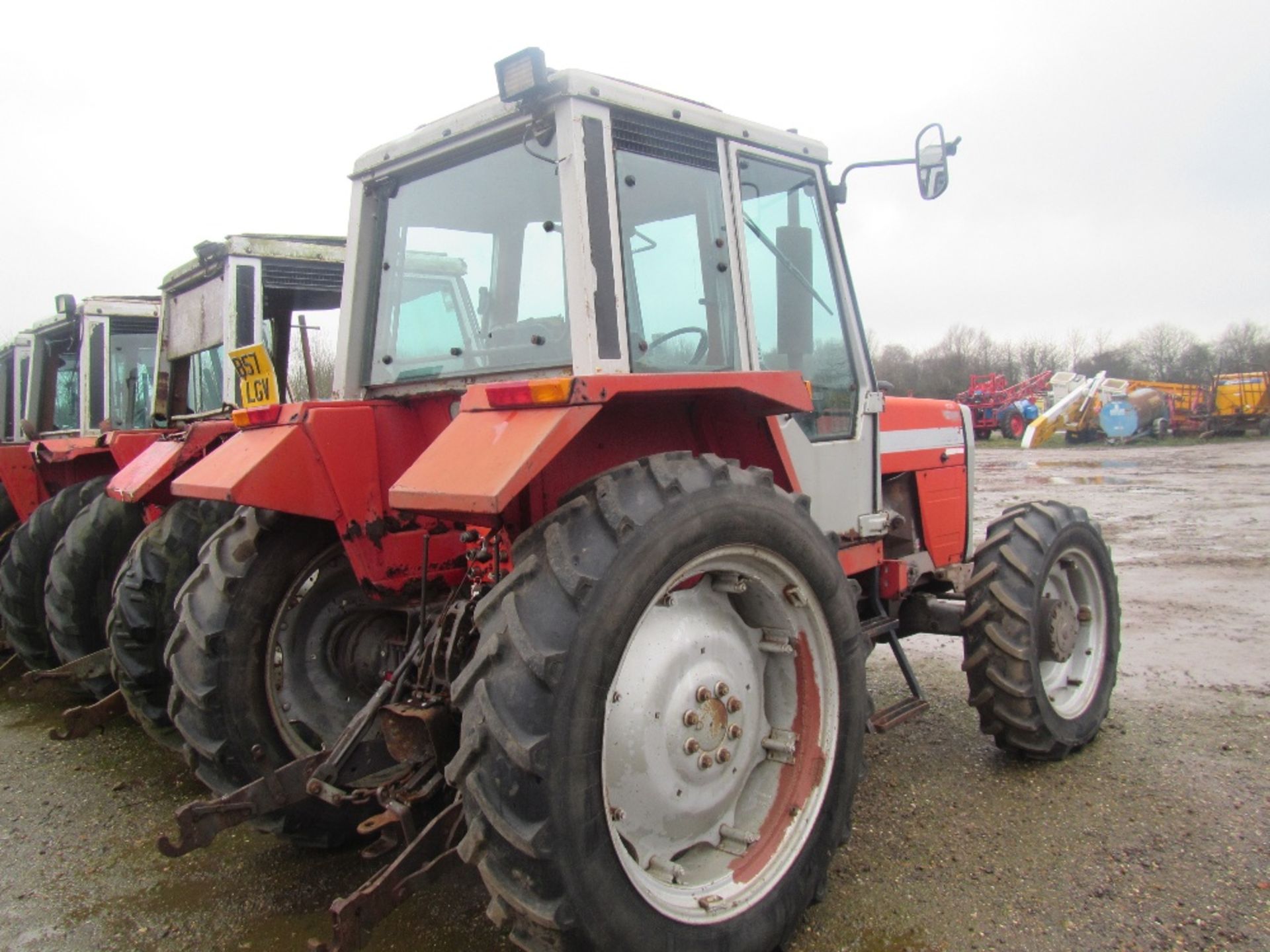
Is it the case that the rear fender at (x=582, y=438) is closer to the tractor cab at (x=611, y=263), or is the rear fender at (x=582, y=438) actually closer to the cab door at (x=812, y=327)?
the tractor cab at (x=611, y=263)

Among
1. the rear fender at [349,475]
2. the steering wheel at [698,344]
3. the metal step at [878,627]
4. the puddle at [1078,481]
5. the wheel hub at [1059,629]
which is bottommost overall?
the puddle at [1078,481]

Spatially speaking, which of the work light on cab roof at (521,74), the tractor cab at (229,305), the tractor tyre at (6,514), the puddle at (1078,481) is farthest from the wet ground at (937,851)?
the puddle at (1078,481)

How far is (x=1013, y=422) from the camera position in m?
29.0

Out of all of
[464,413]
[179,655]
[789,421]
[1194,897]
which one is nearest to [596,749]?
[464,413]

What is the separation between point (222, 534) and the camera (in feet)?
10.1

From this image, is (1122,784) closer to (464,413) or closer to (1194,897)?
(1194,897)

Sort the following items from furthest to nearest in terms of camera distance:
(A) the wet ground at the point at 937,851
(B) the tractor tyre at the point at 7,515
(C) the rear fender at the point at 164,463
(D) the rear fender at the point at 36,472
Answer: (B) the tractor tyre at the point at 7,515 → (D) the rear fender at the point at 36,472 → (C) the rear fender at the point at 164,463 → (A) the wet ground at the point at 937,851

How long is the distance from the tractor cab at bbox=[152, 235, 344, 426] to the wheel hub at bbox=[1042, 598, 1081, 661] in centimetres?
462

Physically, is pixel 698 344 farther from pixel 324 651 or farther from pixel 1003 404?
pixel 1003 404

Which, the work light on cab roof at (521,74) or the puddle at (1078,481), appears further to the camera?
the puddle at (1078,481)

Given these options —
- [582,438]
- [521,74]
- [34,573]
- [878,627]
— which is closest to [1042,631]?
[878,627]

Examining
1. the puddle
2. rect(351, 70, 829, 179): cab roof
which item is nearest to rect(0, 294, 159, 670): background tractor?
rect(351, 70, 829, 179): cab roof

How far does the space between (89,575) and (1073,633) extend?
488 cm

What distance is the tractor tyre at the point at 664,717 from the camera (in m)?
1.90
